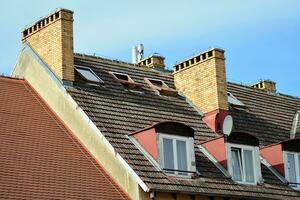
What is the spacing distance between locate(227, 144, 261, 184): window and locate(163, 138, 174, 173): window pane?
2.25 metres

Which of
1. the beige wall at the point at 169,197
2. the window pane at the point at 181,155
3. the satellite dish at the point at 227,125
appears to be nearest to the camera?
the beige wall at the point at 169,197

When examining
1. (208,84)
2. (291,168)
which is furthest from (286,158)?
(208,84)

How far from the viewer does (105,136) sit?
71.0ft

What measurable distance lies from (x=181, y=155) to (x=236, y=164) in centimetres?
230

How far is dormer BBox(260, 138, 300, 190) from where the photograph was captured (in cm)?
2478

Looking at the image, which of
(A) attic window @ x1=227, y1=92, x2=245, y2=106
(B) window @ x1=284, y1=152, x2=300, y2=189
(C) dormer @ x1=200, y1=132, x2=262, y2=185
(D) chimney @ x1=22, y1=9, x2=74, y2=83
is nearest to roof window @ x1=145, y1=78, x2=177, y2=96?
(A) attic window @ x1=227, y1=92, x2=245, y2=106

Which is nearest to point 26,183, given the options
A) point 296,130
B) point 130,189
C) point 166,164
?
point 130,189

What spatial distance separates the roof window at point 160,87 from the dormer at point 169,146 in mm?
4424

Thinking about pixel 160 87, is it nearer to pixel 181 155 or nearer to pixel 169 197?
pixel 181 155

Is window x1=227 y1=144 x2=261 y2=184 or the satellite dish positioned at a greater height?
the satellite dish

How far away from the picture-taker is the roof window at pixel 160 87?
26734 mm

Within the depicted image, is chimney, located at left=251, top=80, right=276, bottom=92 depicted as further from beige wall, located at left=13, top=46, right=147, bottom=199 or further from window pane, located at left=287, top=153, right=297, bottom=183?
beige wall, located at left=13, top=46, right=147, bottom=199

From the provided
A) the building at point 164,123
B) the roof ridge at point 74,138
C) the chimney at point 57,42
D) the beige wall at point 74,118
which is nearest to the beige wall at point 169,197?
the building at point 164,123

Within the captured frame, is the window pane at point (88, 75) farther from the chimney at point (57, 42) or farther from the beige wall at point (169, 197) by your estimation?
the beige wall at point (169, 197)
